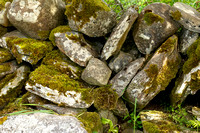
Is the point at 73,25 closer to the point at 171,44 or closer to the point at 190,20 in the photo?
the point at 171,44

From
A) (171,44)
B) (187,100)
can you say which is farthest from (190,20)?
(187,100)

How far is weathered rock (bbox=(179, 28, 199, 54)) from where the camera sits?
3.37 metres

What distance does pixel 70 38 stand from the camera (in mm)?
3756

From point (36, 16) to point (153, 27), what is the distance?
2.73 meters

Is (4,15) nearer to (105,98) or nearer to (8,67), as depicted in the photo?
(8,67)

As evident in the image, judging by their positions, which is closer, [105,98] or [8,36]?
[105,98]

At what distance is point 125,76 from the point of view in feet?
11.5

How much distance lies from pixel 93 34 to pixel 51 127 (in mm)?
2167

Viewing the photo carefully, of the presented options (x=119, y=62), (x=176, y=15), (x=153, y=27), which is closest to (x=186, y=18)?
(x=176, y=15)

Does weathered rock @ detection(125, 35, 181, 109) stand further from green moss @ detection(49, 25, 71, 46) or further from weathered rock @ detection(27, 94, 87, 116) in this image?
green moss @ detection(49, 25, 71, 46)

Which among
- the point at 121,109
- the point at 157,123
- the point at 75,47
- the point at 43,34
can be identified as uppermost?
the point at 75,47

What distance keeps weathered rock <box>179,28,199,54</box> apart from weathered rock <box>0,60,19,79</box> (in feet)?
13.4

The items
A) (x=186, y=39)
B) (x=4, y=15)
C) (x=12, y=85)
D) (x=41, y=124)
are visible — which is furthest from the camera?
(x=4, y=15)

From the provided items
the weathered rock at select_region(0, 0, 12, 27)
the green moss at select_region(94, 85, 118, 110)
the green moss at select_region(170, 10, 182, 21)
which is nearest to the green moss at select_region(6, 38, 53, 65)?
the weathered rock at select_region(0, 0, 12, 27)
